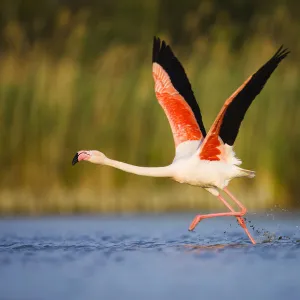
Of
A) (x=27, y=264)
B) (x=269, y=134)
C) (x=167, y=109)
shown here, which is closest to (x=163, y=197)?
(x=269, y=134)

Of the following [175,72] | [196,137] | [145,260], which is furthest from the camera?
[175,72]

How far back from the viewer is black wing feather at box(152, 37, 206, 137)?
13.5 m

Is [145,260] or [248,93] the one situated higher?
[248,93]

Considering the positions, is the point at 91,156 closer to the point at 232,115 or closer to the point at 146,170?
the point at 146,170

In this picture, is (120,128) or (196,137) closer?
(196,137)

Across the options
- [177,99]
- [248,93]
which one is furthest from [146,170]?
[248,93]

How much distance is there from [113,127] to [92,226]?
1798mm

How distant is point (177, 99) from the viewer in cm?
1345

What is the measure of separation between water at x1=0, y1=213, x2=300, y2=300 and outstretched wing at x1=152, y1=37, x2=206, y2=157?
50.8 inches

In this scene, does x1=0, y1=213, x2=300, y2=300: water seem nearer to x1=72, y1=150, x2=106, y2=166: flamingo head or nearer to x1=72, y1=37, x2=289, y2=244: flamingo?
x1=72, y1=37, x2=289, y2=244: flamingo

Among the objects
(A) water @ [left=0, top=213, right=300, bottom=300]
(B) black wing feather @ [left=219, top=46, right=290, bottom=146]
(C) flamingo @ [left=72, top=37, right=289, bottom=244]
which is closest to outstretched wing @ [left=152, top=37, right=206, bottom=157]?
(C) flamingo @ [left=72, top=37, right=289, bottom=244]

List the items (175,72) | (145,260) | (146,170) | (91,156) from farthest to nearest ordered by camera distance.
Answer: (175,72), (146,170), (91,156), (145,260)

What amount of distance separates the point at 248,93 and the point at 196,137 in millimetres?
1814

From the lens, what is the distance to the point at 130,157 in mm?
16328
